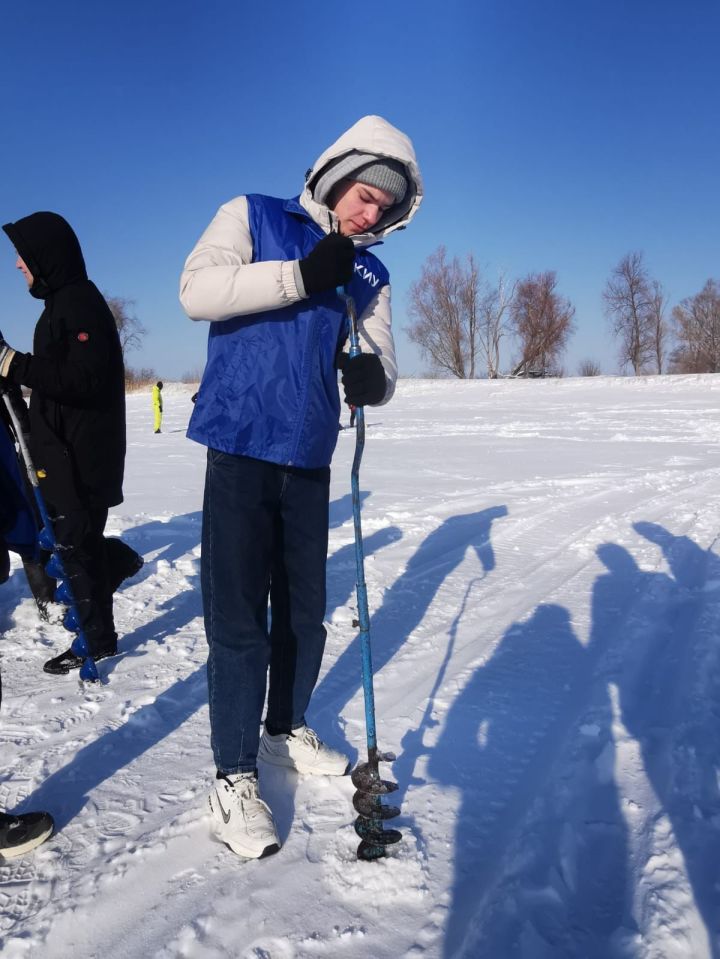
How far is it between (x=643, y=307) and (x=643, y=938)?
141 feet

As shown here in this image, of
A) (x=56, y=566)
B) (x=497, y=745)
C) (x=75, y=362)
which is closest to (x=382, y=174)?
(x=75, y=362)

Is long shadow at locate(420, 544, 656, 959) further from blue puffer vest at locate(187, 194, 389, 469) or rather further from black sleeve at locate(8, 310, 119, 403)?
black sleeve at locate(8, 310, 119, 403)

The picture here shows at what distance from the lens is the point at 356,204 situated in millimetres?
2055

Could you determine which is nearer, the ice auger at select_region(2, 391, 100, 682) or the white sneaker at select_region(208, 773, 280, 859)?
the white sneaker at select_region(208, 773, 280, 859)

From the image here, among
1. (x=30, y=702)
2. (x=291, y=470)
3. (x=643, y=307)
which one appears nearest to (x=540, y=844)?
(x=291, y=470)

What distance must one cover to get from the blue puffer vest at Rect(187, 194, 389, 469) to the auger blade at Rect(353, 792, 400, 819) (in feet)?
3.30

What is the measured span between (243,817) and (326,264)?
1.64m

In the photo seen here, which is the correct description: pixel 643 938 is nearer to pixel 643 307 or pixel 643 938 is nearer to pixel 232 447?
pixel 232 447

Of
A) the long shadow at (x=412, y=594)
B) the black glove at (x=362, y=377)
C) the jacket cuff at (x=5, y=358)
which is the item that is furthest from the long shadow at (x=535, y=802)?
the jacket cuff at (x=5, y=358)

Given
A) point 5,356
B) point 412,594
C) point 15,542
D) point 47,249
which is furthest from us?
point 412,594

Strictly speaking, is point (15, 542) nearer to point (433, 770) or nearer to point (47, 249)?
point (47, 249)

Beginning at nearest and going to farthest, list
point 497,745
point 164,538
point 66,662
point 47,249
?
1. point 497,745
2. point 47,249
3. point 66,662
4. point 164,538

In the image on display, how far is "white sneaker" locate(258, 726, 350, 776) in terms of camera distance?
2271mm

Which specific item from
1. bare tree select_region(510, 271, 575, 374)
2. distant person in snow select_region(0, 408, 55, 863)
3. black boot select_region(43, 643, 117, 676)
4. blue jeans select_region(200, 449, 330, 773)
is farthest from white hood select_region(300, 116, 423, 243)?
bare tree select_region(510, 271, 575, 374)
